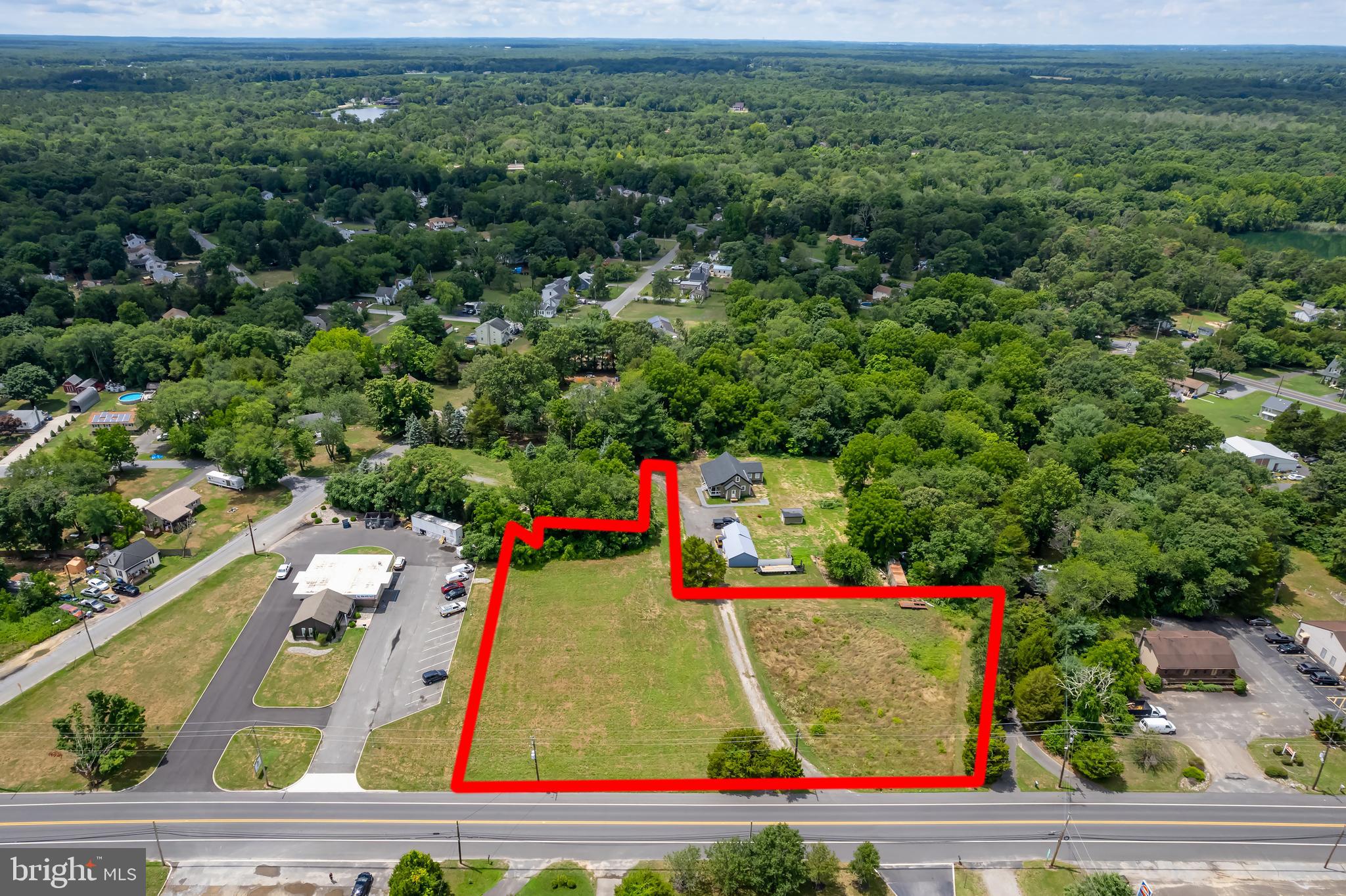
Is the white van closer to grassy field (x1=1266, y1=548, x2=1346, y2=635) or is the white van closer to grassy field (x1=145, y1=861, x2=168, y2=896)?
grassy field (x1=145, y1=861, x2=168, y2=896)

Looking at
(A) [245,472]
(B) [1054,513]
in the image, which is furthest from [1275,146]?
(A) [245,472]

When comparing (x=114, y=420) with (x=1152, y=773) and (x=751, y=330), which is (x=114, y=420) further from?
(x=1152, y=773)

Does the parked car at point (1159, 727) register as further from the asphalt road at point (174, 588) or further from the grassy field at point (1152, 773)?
the asphalt road at point (174, 588)

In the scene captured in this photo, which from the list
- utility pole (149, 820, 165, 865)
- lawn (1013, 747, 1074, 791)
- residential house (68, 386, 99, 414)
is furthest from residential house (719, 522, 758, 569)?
residential house (68, 386, 99, 414)

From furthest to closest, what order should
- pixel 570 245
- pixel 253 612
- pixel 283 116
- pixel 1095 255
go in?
1. pixel 283 116
2. pixel 570 245
3. pixel 1095 255
4. pixel 253 612

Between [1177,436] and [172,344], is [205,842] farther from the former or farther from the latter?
[1177,436]
